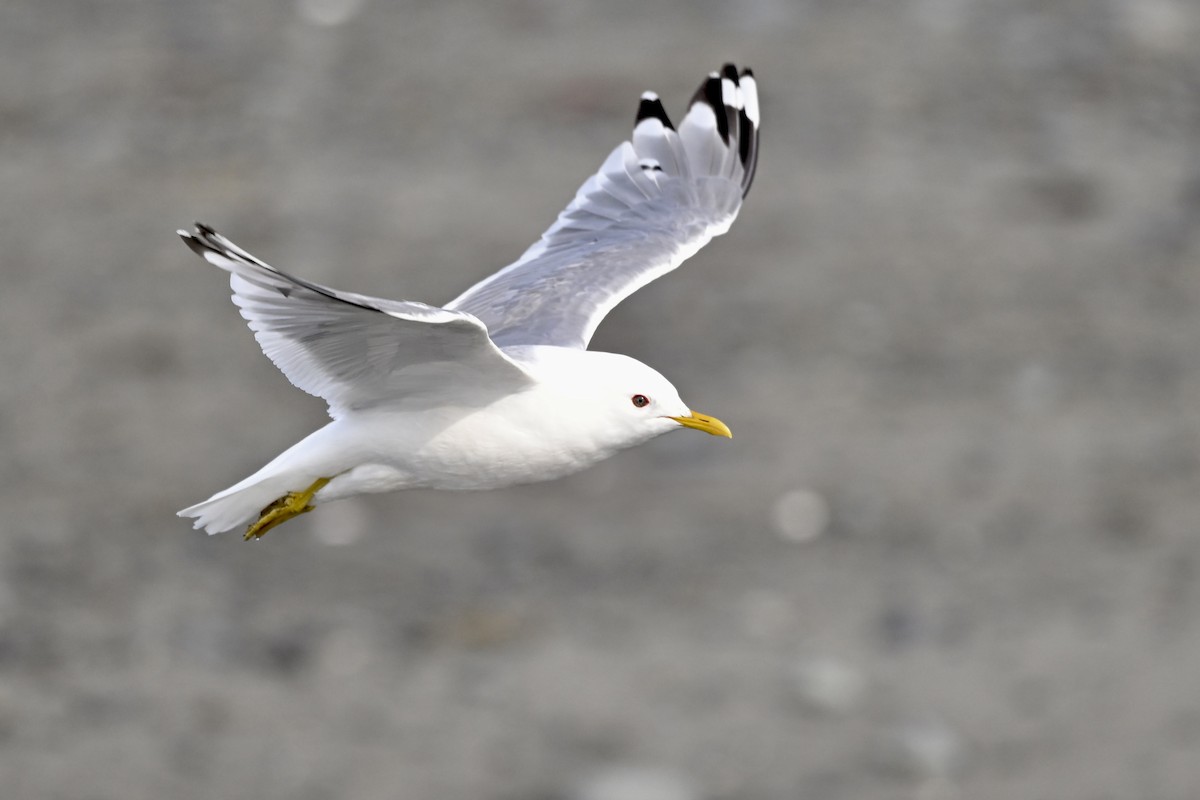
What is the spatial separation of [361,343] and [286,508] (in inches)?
32.0

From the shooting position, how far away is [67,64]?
60.6 feet

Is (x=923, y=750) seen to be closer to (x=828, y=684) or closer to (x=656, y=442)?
(x=828, y=684)

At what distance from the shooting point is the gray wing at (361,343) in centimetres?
544

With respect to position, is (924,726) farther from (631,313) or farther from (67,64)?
(67,64)

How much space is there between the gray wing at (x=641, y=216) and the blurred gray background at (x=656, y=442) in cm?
565

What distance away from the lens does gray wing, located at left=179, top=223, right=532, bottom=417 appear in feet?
17.9

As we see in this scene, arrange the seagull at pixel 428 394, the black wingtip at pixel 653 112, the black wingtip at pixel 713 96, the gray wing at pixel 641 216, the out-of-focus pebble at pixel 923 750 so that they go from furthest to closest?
the out-of-focus pebble at pixel 923 750 → the black wingtip at pixel 653 112 → the black wingtip at pixel 713 96 → the gray wing at pixel 641 216 → the seagull at pixel 428 394

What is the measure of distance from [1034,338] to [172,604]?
6.95m

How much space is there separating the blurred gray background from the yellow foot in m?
6.52

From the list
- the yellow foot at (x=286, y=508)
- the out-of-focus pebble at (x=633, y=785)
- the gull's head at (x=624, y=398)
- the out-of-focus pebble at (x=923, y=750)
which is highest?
the out-of-focus pebble at (x=923, y=750)

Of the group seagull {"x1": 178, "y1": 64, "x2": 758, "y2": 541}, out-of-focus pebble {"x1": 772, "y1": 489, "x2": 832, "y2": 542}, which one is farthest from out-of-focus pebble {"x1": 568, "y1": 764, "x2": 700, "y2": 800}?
seagull {"x1": 178, "y1": 64, "x2": 758, "y2": 541}

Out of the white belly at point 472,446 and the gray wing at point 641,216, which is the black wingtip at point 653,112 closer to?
the gray wing at point 641,216

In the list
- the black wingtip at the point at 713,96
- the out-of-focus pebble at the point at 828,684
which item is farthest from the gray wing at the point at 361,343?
the out-of-focus pebble at the point at 828,684

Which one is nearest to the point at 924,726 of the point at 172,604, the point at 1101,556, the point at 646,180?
the point at 1101,556
